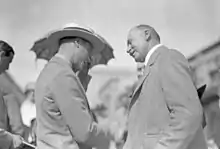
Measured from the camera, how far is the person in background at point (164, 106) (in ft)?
12.9

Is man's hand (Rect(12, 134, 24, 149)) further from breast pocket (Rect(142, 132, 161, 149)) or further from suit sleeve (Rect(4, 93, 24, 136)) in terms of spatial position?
breast pocket (Rect(142, 132, 161, 149))

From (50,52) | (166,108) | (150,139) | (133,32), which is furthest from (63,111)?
(50,52)

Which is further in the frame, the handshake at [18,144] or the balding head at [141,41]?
the handshake at [18,144]

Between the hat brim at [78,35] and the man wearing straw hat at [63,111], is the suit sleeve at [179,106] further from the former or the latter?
the hat brim at [78,35]

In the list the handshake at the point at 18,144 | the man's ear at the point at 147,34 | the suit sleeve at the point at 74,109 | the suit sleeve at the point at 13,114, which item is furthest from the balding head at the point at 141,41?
the suit sleeve at the point at 13,114

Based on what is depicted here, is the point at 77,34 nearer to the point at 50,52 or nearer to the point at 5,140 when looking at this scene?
the point at 50,52

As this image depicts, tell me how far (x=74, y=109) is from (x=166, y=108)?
0.84 m

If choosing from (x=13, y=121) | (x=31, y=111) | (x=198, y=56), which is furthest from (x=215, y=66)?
(x=13, y=121)

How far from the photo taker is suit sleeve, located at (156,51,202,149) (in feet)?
12.8

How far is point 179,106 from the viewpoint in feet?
13.0

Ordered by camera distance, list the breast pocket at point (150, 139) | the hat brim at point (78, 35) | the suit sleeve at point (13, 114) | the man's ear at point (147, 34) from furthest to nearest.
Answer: the suit sleeve at point (13, 114) < the hat brim at point (78, 35) < the man's ear at point (147, 34) < the breast pocket at point (150, 139)

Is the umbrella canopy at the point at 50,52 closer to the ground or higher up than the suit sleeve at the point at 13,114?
higher up

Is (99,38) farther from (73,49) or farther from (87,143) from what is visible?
(87,143)

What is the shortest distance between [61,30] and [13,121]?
1703 millimetres
